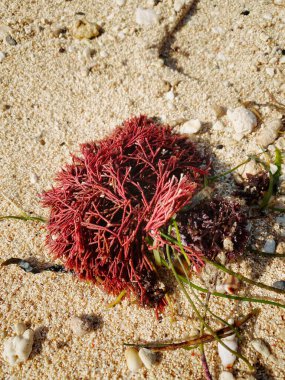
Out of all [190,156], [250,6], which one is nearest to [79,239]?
[190,156]

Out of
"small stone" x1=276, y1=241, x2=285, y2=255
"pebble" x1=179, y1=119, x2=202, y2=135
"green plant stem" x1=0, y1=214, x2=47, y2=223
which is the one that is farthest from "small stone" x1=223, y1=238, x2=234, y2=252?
"green plant stem" x1=0, y1=214, x2=47, y2=223

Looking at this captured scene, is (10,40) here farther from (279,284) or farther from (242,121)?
(279,284)

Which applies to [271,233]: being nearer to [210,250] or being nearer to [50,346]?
[210,250]

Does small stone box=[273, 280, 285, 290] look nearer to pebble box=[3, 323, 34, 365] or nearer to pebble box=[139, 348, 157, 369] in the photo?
pebble box=[139, 348, 157, 369]

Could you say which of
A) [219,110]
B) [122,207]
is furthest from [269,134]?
[122,207]

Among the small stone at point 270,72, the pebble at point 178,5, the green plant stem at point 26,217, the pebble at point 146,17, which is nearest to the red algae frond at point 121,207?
the green plant stem at point 26,217
